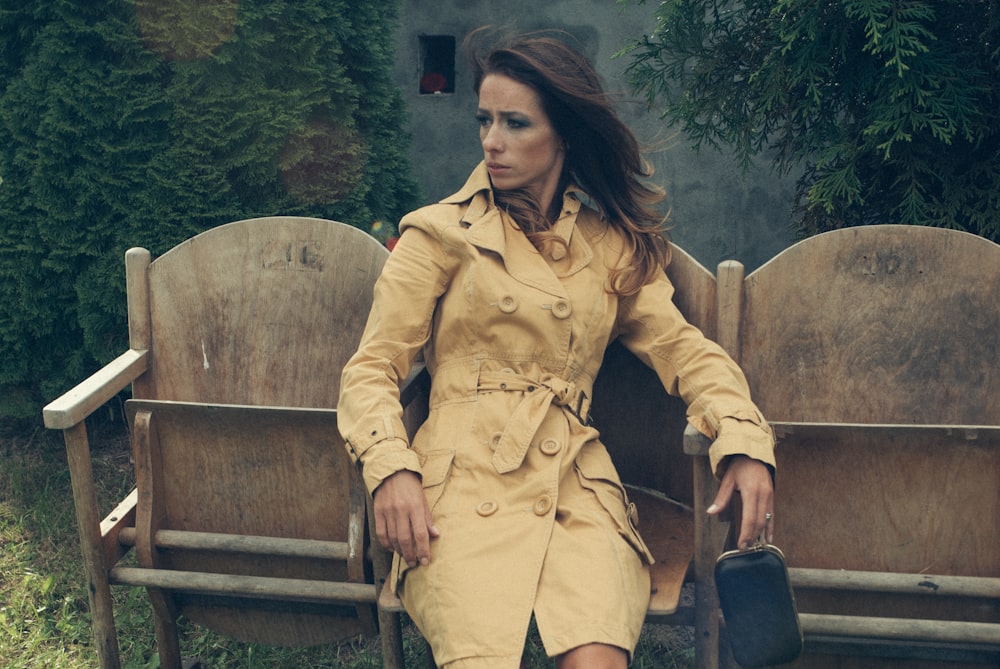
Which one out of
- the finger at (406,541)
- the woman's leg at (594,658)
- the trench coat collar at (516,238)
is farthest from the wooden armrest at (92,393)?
the woman's leg at (594,658)

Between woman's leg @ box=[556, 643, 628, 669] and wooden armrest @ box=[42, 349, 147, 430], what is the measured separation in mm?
1314

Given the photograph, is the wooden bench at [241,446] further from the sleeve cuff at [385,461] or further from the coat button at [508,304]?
the coat button at [508,304]

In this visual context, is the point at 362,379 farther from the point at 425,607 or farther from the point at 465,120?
the point at 465,120

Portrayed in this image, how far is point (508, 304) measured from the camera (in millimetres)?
2336

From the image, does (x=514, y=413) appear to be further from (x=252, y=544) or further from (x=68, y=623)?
(x=68, y=623)

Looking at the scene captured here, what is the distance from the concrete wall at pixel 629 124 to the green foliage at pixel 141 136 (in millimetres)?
2360

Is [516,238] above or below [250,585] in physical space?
above

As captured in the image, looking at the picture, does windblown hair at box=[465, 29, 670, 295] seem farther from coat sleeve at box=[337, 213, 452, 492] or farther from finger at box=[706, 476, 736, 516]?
finger at box=[706, 476, 736, 516]

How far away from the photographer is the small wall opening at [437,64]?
6.34 metres

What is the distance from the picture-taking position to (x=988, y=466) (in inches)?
89.7

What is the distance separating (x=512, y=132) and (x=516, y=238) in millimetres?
261

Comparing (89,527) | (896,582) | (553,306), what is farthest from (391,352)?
(896,582)

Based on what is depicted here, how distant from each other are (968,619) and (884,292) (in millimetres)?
833

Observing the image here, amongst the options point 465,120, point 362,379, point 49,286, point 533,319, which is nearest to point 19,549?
point 49,286
